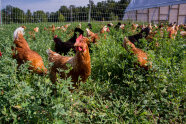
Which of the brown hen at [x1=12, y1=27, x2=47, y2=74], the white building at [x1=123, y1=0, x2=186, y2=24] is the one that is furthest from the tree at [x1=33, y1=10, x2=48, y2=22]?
the white building at [x1=123, y1=0, x2=186, y2=24]

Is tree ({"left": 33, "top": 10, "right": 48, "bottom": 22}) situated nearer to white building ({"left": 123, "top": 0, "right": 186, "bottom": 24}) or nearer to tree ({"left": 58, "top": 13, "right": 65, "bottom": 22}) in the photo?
tree ({"left": 58, "top": 13, "right": 65, "bottom": 22})

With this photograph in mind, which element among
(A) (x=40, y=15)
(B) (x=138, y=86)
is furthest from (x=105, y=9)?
(B) (x=138, y=86)

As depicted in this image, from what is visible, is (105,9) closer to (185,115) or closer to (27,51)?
(27,51)

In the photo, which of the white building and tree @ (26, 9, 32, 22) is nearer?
tree @ (26, 9, 32, 22)

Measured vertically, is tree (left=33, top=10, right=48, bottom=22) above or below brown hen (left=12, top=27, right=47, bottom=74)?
above

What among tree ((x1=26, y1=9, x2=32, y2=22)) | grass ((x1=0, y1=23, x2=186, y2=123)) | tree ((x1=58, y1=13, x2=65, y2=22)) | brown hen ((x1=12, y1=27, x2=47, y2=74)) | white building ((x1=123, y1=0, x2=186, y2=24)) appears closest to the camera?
grass ((x1=0, y1=23, x2=186, y2=123))

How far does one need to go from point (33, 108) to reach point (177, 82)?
1.85 metres

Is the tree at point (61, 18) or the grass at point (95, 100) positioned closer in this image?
the grass at point (95, 100)

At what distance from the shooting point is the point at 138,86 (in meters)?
2.15

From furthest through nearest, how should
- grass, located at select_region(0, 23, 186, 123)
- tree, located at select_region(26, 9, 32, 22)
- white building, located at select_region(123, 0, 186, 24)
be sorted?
white building, located at select_region(123, 0, 186, 24) < tree, located at select_region(26, 9, 32, 22) < grass, located at select_region(0, 23, 186, 123)

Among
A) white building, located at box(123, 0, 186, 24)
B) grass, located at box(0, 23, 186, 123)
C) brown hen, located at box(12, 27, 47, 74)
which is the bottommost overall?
grass, located at box(0, 23, 186, 123)

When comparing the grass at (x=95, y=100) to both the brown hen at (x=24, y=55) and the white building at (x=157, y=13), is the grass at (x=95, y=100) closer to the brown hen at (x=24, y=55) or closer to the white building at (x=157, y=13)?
the brown hen at (x=24, y=55)

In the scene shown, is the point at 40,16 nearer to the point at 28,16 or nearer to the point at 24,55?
the point at 28,16

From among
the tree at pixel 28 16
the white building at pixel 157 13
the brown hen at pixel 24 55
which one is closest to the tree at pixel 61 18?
the tree at pixel 28 16
